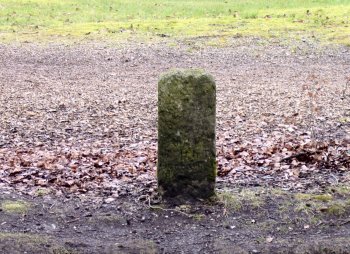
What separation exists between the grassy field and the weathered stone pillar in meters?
14.6

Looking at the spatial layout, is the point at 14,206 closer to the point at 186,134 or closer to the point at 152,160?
the point at 186,134

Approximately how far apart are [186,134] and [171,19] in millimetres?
19142

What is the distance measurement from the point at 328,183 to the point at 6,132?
20.5 ft

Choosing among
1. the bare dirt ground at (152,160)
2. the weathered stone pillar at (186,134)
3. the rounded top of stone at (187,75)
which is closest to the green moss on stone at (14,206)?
the bare dirt ground at (152,160)

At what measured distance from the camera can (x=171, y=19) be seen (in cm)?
2503

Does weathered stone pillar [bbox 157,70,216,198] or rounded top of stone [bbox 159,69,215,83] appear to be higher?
rounded top of stone [bbox 159,69,215,83]

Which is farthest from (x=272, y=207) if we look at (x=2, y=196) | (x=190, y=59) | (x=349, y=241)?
(x=190, y=59)

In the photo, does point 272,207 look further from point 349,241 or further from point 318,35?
point 318,35

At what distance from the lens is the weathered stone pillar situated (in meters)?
6.26

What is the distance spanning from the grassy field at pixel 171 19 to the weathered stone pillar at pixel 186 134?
1457 cm

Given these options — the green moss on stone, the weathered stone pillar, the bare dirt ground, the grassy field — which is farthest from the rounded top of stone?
the grassy field

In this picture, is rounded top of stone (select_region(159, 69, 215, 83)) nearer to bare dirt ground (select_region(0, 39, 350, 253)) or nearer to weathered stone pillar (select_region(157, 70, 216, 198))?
weathered stone pillar (select_region(157, 70, 216, 198))

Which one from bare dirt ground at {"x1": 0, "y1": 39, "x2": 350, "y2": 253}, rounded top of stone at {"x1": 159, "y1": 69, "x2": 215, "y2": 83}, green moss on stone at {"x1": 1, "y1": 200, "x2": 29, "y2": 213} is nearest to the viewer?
bare dirt ground at {"x1": 0, "y1": 39, "x2": 350, "y2": 253}

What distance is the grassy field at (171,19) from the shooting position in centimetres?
2170
